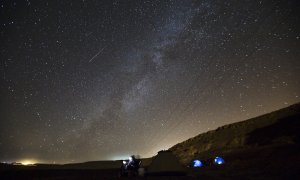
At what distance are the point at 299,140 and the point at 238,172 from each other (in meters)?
19.2

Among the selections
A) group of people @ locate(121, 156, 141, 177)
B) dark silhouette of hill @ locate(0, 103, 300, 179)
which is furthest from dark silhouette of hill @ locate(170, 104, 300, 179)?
group of people @ locate(121, 156, 141, 177)

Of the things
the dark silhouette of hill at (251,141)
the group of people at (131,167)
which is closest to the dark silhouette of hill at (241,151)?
the dark silhouette of hill at (251,141)

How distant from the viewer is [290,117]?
46.0 m

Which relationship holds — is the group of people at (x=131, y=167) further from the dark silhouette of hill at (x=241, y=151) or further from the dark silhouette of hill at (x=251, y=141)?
the dark silhouette of hill at (x=251, y=141)

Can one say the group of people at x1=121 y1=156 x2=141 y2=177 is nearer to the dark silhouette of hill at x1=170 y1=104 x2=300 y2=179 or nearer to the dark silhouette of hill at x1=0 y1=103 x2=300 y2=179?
the dark silhouette of hill at x1=0 y1=103 x2=300 y2=179

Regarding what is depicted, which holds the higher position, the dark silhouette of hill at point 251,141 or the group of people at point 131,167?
the dark silhouette of hill at point 251,141

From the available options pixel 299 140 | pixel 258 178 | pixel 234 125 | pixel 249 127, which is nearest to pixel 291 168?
pixel 258 178

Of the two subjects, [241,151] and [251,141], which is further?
[251,141]

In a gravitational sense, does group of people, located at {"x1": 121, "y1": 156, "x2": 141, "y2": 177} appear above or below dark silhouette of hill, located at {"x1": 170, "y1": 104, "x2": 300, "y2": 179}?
below

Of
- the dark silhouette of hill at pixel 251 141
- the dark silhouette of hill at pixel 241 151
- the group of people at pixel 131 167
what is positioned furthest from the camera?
the dark silhouette of hill at pixel 251 141

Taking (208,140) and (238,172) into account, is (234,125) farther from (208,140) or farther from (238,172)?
(238,172)

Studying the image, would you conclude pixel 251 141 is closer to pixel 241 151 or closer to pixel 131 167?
pixel 241 151

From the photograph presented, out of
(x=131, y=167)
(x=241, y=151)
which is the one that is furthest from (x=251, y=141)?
(x=131, y=167)

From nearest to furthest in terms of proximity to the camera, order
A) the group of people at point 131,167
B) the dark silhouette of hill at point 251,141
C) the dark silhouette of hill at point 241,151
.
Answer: the dark silhouette of hill at point 241,151, the group of people at point 131,167, the dark silhouette of hill at point 251,141
